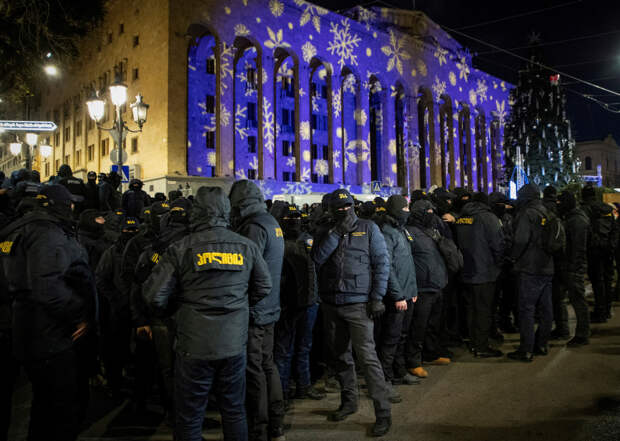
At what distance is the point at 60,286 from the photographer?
3.30 metres

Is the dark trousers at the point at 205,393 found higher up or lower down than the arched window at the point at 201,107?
lower down

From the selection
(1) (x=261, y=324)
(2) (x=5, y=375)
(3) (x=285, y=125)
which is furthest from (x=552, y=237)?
(3) (x=285, y=125)

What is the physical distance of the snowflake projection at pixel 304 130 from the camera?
103ft

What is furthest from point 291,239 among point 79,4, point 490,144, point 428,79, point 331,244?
point 490,144

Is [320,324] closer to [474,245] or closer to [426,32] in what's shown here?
[474,245]

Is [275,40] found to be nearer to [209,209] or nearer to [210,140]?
[210,140]

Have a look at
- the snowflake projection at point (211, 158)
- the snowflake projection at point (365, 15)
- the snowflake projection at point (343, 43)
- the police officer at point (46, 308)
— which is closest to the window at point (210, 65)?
the snowflake projection at point (211, 158)

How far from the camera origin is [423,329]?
19.2 ft

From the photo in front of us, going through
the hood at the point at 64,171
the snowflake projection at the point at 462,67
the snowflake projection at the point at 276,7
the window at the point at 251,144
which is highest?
the snowflake projection at the point at 462,67

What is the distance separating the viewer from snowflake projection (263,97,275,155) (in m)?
28.9

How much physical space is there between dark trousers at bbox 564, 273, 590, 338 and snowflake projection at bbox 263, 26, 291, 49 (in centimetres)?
2582

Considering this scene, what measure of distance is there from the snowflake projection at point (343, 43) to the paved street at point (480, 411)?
98.5ft

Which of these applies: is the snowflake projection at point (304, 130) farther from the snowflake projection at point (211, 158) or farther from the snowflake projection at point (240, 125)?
the snowflake projection at point (211, 158)

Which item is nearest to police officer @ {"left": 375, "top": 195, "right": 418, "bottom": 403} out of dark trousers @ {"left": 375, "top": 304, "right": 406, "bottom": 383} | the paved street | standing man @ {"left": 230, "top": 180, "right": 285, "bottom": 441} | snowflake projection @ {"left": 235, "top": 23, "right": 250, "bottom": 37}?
dark trousers @ {"left": 375, "top": 304, "right": 406, "bottom": 383}
